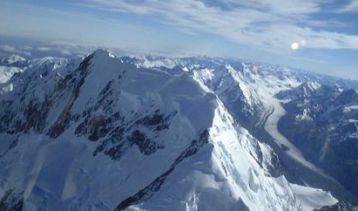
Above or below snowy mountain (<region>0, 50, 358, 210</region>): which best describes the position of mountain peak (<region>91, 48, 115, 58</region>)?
above

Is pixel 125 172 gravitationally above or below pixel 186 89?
below

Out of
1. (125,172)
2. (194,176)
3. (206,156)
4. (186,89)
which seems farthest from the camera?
(186,89)

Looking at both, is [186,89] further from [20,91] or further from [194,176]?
[20,91]

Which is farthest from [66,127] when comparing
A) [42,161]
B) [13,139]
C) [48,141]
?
[13,139]

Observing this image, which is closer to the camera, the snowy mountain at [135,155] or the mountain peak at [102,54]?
the snowy mountain at [135,155]

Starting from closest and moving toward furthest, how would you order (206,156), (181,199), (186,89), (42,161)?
(181,199), (206,156), (42,161), (186,89)

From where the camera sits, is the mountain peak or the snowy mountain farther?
the mountain peak

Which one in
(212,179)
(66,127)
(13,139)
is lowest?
(13,139)

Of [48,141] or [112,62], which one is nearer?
[48,141]

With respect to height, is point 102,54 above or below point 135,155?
above

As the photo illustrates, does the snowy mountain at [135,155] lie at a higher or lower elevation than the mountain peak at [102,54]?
lower

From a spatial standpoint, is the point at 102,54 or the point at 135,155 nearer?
the point at 135,155
